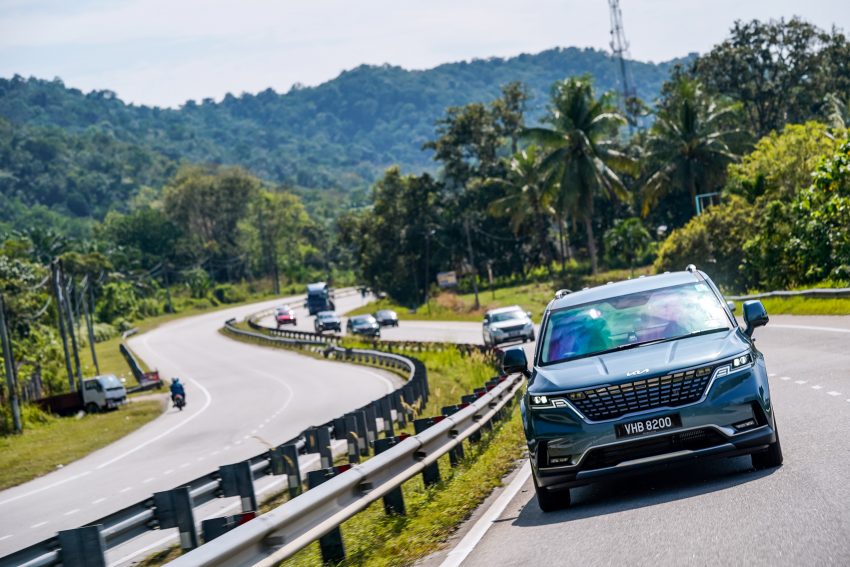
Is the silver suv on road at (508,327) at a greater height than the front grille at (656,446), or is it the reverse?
the front grille at (656,446)

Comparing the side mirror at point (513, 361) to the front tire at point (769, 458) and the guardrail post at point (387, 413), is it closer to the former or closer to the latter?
the front tire at point (769, 458)

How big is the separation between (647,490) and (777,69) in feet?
277

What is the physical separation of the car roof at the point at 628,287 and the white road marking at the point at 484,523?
1682 mm

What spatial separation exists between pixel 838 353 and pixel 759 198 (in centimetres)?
3461

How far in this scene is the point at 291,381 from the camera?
5050 centimetres

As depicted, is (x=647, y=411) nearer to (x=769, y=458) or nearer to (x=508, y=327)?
(x=769, y=458)

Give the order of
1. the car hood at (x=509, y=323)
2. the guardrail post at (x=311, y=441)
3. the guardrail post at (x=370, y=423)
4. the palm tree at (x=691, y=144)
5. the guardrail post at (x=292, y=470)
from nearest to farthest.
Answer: the guardrail post at (x=292, y=470) → the guardrail post at (x=311, y=441) → the guardrail post at (x=370, y=423) → the car hood at (x=509, y=323) → the palm tree at (x=691, y=144)

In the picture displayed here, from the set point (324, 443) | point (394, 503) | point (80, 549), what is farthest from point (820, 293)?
point (80, 549)

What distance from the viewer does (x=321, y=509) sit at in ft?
27.6

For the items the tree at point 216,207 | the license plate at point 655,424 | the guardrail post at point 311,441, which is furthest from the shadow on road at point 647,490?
the tree at point 216,207

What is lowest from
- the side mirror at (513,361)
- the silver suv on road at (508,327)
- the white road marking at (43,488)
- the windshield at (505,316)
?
the silver suv on road at (508,327)

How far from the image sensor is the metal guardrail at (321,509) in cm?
684

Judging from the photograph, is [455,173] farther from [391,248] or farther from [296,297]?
[296,297]

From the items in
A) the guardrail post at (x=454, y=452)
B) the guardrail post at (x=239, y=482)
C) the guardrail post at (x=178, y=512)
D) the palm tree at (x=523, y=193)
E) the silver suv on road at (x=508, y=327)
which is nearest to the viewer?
the guardrail post at (x=178, y=512)
